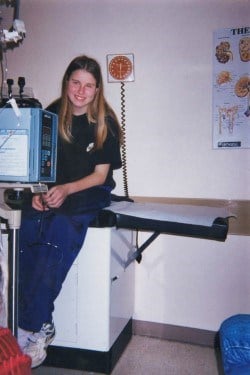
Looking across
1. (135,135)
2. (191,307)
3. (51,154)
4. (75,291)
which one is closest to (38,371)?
(75,291)

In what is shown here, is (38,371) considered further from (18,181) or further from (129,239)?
(18,181)

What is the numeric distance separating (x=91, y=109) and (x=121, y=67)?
0.39 m

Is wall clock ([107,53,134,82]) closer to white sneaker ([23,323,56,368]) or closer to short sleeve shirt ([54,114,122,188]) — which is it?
short sleeve shirt ([54,114,122,188])

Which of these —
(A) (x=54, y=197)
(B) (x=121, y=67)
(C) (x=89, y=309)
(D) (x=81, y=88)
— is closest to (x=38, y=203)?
(A) (x=54, y=197)

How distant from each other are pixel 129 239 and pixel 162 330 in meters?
0.58

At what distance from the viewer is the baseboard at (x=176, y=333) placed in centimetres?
198

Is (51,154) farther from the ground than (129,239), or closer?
farther from the ground

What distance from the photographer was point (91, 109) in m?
1.89

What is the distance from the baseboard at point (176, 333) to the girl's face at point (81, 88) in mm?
1286

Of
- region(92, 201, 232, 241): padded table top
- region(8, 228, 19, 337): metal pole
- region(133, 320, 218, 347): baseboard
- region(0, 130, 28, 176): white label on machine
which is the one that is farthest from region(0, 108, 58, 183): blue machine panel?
region(133, 320, 218, 347): baseboard

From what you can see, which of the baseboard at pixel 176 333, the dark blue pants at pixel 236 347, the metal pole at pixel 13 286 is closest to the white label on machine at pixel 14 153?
the metal pole at pixel 13 286

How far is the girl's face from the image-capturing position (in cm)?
182

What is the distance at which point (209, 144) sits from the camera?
6.48 feet

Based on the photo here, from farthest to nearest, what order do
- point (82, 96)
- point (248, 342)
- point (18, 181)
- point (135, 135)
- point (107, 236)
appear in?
point (135, 135) < point (82, 96) < point (107, 236) < point (18, 181) < point (248, 342)
